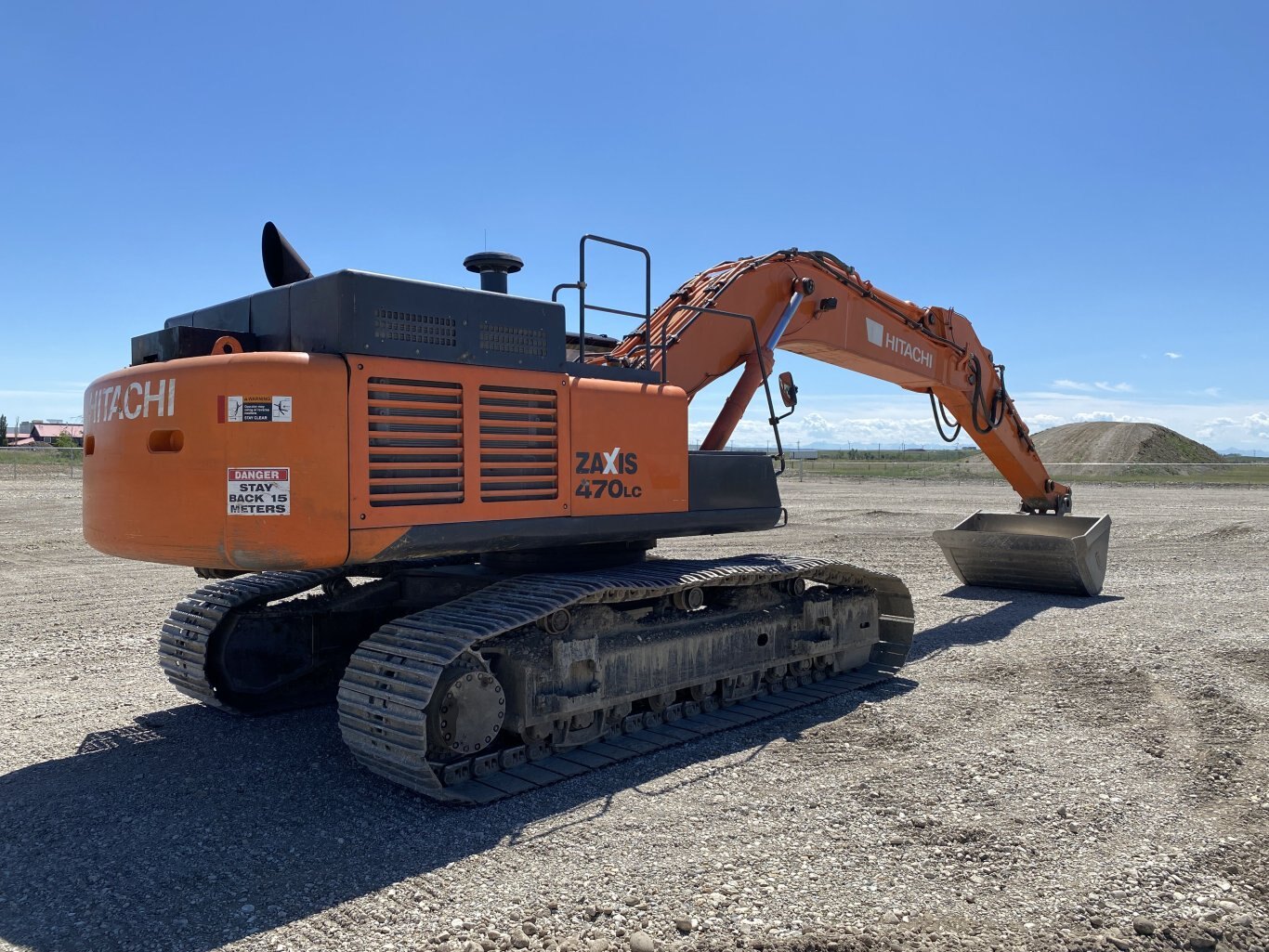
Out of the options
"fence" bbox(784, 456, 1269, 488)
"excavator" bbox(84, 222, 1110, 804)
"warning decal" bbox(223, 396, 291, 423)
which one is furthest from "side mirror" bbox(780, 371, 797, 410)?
"fence" bbox(784, 456, 1269, 488)

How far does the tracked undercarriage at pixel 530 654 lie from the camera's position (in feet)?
17.8

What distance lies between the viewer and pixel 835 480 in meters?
44.7

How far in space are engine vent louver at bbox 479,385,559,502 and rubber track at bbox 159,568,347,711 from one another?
69.4 inches

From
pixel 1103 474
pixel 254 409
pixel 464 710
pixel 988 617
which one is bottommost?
pixel 988 617

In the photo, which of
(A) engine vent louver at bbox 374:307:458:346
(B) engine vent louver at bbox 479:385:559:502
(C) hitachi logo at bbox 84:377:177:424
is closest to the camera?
(C) hitachi logo at bbox 84:377:177:424

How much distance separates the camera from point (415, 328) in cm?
545

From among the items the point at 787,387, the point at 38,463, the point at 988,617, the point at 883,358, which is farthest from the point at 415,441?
the point at 38,463

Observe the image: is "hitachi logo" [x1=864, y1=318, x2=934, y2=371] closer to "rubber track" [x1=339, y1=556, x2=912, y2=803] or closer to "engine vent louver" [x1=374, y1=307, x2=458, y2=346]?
"rubber track" [x1=339, y1=556, x2=912, y2=803]

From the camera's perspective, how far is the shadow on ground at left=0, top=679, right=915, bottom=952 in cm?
407

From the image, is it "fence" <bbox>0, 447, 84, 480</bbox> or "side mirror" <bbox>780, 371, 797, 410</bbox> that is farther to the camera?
"fence" <bbox>0, 447, 84, 480</bbox>

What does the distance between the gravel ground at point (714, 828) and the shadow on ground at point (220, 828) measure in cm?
2

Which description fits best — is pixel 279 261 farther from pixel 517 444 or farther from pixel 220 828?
pixel 220 828

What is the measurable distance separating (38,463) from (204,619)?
41997 millimetres

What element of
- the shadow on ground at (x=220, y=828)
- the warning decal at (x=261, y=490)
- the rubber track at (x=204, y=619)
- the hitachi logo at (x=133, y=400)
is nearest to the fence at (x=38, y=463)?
the rubber track at (x=204, y=619)
